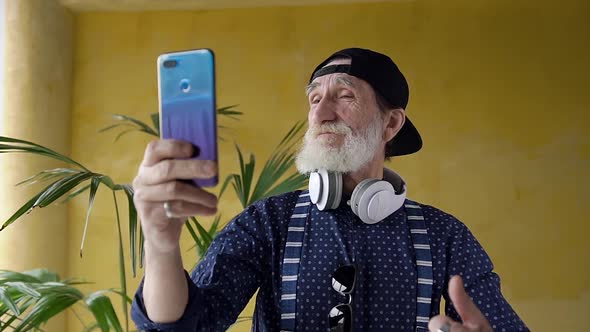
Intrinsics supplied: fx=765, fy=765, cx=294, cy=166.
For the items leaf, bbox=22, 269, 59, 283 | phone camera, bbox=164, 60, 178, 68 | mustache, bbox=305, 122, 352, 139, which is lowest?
leaf, bbox=22, 269, 59, 283

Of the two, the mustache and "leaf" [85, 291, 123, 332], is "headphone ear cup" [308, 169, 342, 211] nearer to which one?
the mustache

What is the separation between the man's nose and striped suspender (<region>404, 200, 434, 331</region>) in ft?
1.03

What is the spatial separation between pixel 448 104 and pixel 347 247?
2.41m

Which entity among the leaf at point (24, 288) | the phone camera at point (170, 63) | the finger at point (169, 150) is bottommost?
the leaf at point (24, 288)

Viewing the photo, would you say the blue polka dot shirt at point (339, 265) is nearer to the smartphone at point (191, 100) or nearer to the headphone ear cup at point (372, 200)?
the headphone ear cup at point (372, 200)

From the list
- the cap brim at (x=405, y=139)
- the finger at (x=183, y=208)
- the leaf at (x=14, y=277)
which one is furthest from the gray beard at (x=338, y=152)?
the leaf at (x=14, y=277)

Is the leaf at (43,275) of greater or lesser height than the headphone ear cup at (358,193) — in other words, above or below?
below

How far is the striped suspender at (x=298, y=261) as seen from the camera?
1.67m

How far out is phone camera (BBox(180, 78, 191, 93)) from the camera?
1.12 metres

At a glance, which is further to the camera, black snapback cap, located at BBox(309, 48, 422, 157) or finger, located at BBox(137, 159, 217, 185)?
black snapback cap, located at BBox(309, 48, 422, 157)

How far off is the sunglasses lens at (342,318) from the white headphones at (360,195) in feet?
0.77

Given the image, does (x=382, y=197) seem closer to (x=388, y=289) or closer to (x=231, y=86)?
(x=388, y=289)

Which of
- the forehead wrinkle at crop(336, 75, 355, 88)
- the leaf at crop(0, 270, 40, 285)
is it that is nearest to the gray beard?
the forehead wrinkle at crop(336, 75, 355, 88)

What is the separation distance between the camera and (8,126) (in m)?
3.74
